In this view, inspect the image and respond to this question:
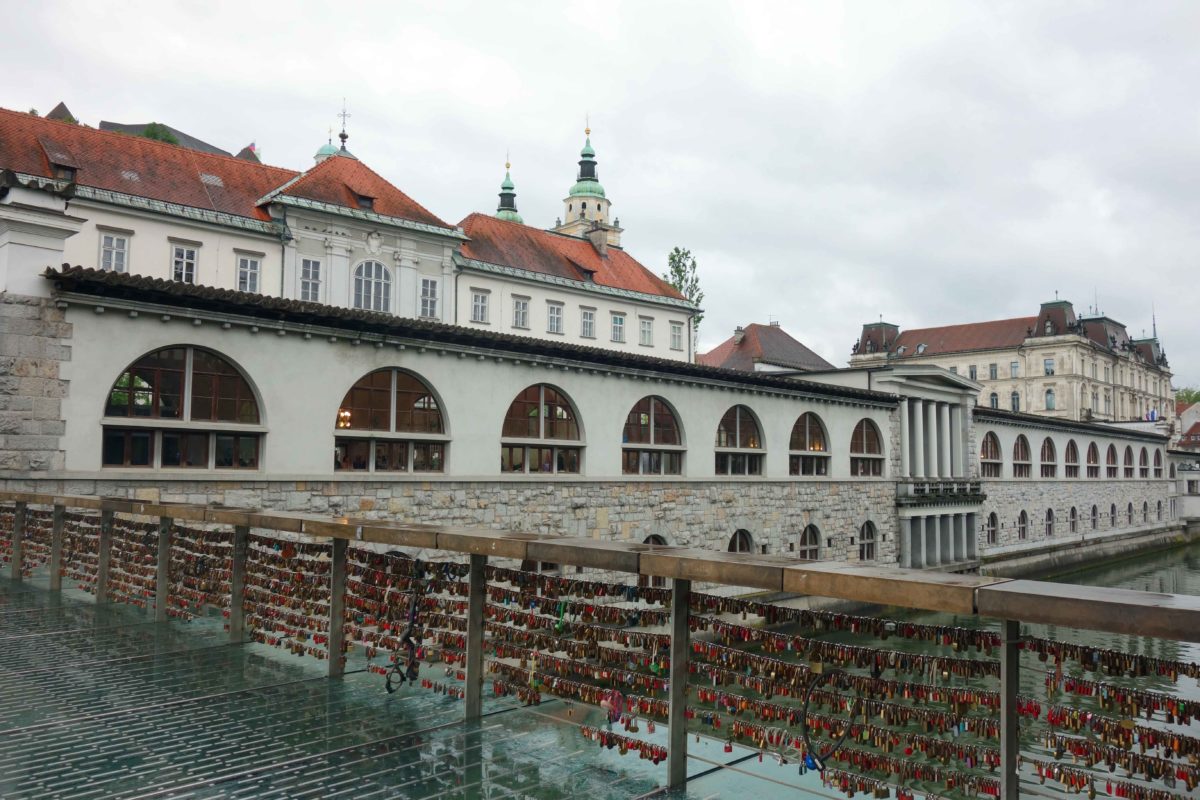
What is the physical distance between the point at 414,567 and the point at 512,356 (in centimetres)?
1211

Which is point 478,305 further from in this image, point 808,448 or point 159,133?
point 159,133

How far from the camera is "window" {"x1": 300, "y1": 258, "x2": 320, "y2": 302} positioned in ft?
103

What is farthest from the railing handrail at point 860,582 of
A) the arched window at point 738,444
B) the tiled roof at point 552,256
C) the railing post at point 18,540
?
the tiled roof at point 552,256

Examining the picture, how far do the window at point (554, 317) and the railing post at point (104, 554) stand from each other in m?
32.1

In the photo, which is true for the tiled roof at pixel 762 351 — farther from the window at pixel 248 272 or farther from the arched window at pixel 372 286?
the window at pixel 248 272

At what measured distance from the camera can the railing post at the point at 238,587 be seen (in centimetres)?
690

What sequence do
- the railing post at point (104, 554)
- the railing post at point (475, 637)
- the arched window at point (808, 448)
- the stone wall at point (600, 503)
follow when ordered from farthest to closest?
the arched window at point (808, 448) → the stone wall at point (600, 503) → the railing post at point (104, 554) → the railing post at point (475, 637)

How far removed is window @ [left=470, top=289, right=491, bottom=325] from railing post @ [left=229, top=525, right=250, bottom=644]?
30.2 metres

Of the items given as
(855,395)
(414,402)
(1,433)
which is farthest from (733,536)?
(1,433)

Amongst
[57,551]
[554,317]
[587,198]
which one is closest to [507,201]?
[587,198]

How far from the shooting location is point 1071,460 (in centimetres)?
4472

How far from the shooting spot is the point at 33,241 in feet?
38.8

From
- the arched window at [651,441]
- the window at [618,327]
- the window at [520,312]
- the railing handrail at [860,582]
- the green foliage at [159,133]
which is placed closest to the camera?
the railing handrail at [860,582]

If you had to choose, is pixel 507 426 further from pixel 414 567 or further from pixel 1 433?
pixel 414 567
